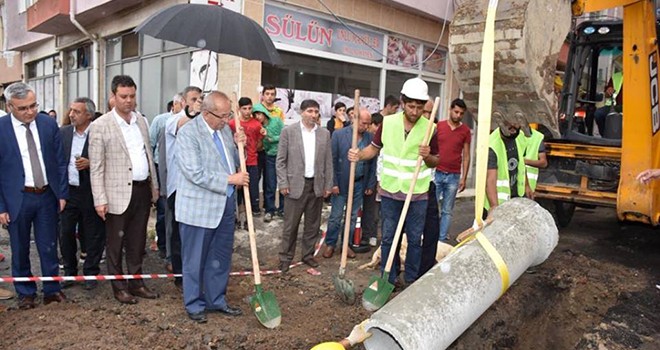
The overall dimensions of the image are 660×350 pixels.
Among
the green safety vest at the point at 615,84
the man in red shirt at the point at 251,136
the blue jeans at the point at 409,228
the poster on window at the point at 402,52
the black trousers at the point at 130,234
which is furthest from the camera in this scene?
the poster on window at the point at 402,52

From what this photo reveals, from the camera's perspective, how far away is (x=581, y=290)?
4.91m

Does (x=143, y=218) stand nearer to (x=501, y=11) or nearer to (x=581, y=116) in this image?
(x=501, y=11)

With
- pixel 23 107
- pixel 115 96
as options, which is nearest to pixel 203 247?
pixel 115 96

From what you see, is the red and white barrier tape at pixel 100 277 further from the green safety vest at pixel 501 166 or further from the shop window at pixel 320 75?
the shop window at pixel 320 75

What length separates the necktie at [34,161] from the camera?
12.7ft

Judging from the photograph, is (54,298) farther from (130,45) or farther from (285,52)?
(130,45)

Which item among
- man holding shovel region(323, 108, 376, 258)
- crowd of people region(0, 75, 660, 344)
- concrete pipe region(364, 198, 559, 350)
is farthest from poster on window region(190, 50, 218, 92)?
concrete pipe region(364, 198, 559, 350)

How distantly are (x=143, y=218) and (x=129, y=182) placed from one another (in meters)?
0.39

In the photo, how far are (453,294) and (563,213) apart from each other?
240 inches

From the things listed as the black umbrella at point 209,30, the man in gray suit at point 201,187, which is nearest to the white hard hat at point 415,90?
the black umbrella at point 209,30

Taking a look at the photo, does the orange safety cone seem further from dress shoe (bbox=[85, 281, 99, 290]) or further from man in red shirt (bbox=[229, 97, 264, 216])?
dress shoe (bbox=[85, 281, 99, 290])

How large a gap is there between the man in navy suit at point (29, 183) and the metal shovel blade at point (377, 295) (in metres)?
2.55

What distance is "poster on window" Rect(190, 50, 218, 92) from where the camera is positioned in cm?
821

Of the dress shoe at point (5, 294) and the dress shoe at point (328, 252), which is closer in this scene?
the dress shoe at point (5, 294)
